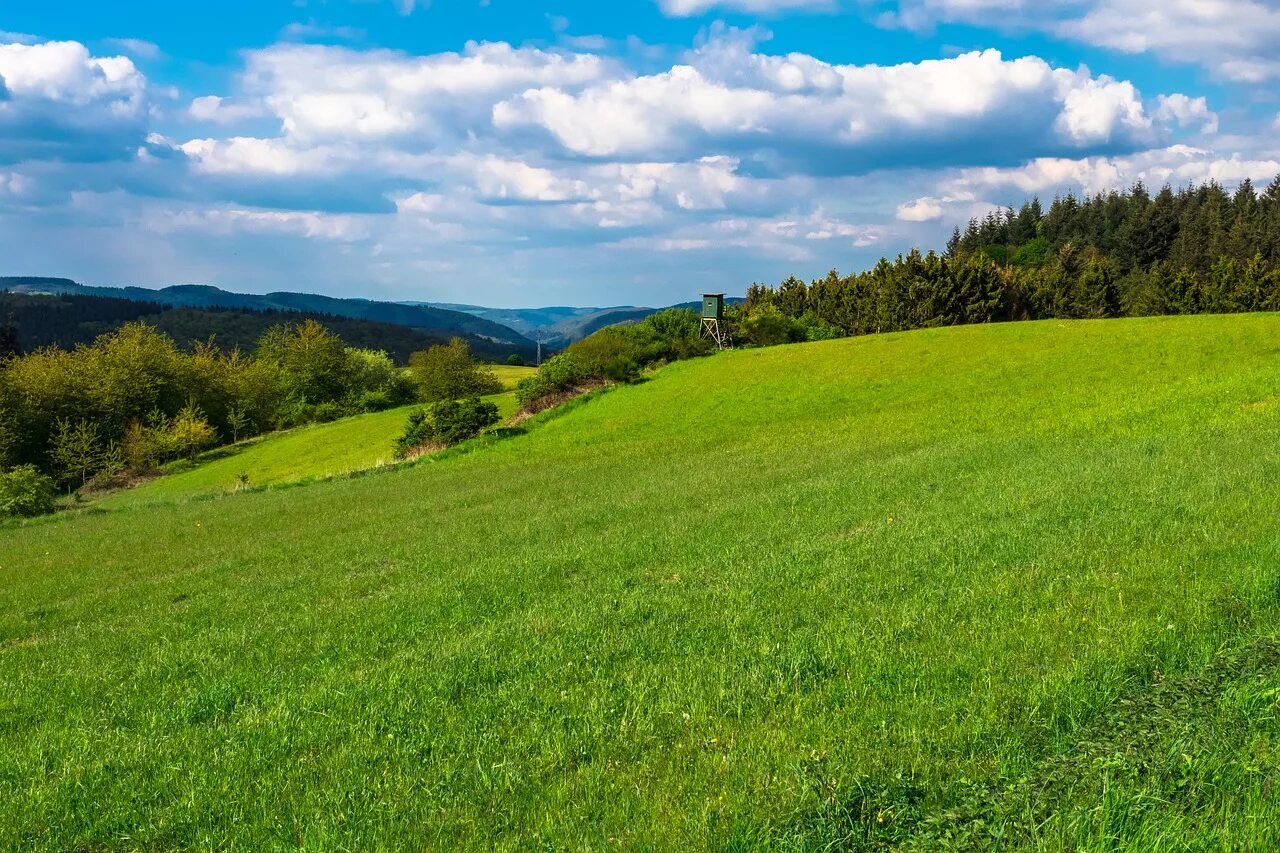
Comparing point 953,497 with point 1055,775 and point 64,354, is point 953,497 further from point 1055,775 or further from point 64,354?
point 64,354

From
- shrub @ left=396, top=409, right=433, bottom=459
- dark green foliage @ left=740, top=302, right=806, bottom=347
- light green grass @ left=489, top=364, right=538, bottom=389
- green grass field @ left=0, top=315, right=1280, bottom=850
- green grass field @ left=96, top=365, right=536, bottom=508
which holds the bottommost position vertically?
green grass field @ left=96, top=365, right=536, bottom=508

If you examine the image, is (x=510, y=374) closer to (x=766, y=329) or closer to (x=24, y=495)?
(x=766, y=329)

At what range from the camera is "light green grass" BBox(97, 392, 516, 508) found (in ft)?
194

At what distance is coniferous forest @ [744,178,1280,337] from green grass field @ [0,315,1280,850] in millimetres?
73703

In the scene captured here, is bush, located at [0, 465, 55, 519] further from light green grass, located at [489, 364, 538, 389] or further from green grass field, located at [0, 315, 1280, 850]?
light green grass, located at [489, 364, 538, 389]

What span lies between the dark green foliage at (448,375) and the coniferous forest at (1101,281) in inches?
1437

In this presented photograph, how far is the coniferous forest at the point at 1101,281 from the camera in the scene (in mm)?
89500

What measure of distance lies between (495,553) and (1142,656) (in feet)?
37.9

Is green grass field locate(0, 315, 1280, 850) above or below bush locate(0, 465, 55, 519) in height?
above

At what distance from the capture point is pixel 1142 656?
22.0 feet

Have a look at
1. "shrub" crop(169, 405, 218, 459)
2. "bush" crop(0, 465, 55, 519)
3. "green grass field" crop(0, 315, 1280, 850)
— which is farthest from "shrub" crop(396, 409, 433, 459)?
"shrub" crop(169, 405, 218, 459)

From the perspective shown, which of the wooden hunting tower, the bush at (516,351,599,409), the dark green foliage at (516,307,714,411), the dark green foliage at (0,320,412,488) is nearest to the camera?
the bush at (516,351,599,409)

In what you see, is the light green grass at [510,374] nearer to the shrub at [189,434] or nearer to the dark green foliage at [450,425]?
the shrub at [189,434]

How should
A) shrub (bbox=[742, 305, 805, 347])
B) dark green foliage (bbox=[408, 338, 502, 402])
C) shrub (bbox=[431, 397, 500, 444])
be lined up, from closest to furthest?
shrub (bbox=[431, 397, 500, 444]) → shrub (bbox=[742, 305, 805, 347]) → dark green foliage (bbox=[408, 338, 502, 402])
